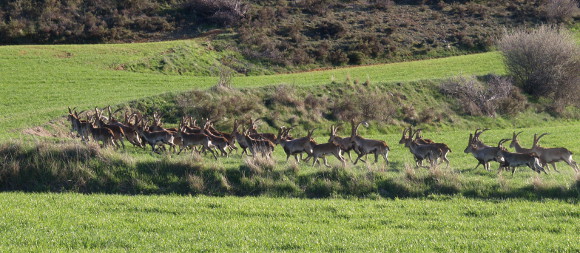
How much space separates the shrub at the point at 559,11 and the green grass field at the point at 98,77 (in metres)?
19.8

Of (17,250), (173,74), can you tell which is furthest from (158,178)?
(173,74)

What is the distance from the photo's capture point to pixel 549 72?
1908 inches

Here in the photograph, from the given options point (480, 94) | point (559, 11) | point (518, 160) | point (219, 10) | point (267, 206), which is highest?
point (559, 11)

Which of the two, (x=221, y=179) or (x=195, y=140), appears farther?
(x=195, y=140)

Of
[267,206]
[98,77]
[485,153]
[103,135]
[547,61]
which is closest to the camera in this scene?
[267,206]

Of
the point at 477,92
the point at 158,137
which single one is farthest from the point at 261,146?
the point at 477,92

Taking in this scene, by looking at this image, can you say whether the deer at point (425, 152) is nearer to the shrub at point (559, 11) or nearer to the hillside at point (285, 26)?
the hillside at point (285, 26)

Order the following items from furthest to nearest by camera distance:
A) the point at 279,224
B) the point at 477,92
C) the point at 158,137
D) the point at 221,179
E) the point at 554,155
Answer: the point at 477,92
the point at 158,137
the point at 554,155
the point at 221,179
the point at 279,224

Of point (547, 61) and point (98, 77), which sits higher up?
point (547, 61)

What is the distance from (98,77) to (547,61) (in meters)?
37.1

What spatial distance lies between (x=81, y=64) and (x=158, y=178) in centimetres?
3408

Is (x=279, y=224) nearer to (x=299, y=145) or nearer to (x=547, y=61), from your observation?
(x=299, y=145)

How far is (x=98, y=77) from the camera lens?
43.4m

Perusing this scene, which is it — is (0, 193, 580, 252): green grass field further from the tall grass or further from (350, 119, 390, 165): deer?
(350, 119, 390, 165): deer
